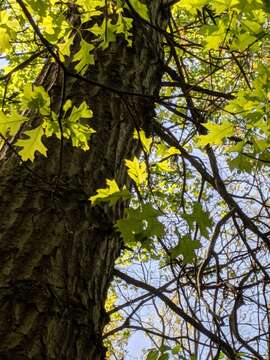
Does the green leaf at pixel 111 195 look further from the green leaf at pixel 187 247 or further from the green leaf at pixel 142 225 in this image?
the green leaf at pixel 187 247

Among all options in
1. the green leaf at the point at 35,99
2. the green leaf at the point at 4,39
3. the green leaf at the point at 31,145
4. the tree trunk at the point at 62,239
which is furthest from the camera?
the green leaf at the point at 4,39

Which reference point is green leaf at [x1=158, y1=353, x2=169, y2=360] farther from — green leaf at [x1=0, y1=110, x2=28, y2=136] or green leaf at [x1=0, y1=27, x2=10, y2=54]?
green leaf at [x1=0, y1=27, x2=10, y2=54]

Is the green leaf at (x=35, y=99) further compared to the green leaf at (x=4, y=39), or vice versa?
the green leaf at (x=4, y=39)

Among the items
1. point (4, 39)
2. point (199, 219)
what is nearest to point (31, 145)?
point (4, 39)

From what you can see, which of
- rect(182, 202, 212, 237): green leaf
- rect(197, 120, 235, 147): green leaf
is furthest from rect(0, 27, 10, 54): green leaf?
rect(182, 202, 212, 237): green leaf

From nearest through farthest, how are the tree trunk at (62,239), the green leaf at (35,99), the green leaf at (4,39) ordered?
the tree trunk at (62,239), the green leaf at (35,99), the green leaf at (4,39)

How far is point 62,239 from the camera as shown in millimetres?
1457

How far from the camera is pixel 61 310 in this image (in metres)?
1.31

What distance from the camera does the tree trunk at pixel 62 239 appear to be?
1.25m

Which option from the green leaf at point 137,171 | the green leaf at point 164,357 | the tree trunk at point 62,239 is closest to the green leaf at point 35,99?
the tree trunk at point 62,239

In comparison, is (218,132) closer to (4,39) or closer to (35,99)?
(35,99)

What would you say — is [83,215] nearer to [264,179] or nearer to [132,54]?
[132,54]

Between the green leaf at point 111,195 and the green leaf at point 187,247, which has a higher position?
the green leaf at point 111,195

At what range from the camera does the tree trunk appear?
125cm
